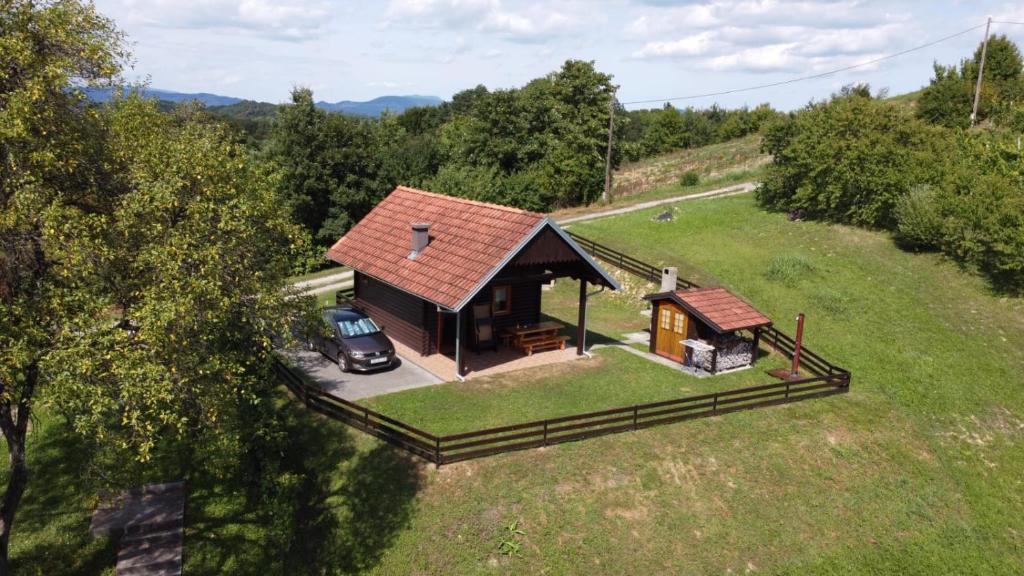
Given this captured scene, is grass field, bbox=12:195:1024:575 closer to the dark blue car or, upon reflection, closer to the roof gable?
the dark blue car

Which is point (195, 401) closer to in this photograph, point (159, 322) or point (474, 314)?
point (159, 322)

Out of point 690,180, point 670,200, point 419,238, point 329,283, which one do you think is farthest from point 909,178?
point 329,283

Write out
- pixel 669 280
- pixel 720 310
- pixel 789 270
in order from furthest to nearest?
pixel 789 270, pixel 669 280, pixel 720 310

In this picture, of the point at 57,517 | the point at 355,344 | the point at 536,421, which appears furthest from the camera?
the point at 355,344

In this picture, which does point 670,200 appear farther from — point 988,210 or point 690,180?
point 988,210

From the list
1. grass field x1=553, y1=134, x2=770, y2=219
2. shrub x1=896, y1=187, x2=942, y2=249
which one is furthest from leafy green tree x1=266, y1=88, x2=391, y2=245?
shrub x1=896, y1=187, x2=942, y2=249

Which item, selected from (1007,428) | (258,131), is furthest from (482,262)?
(258,131)
